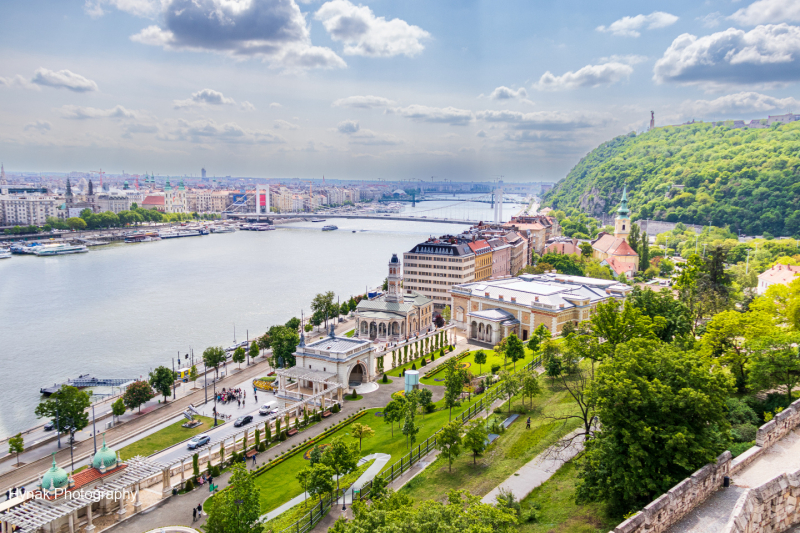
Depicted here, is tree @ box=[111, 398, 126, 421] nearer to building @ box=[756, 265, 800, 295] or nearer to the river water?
the river water

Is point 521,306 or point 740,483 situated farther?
point 521,306

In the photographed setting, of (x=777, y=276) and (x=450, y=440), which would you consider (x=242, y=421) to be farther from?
(x=777, y=276)

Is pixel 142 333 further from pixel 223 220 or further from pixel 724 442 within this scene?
pixel 223 220

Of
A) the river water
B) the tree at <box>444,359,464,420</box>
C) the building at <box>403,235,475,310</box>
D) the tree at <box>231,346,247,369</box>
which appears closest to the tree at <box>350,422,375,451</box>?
the tree at <box>444,359,464,420</box>

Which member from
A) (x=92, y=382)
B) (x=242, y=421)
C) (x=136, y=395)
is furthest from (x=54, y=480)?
(x=92, y=382)

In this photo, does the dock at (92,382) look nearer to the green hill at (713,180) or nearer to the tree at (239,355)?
the tree at (239,355)

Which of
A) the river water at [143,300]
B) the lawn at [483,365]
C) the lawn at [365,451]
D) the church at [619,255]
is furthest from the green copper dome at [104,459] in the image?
the church at [619,255]
